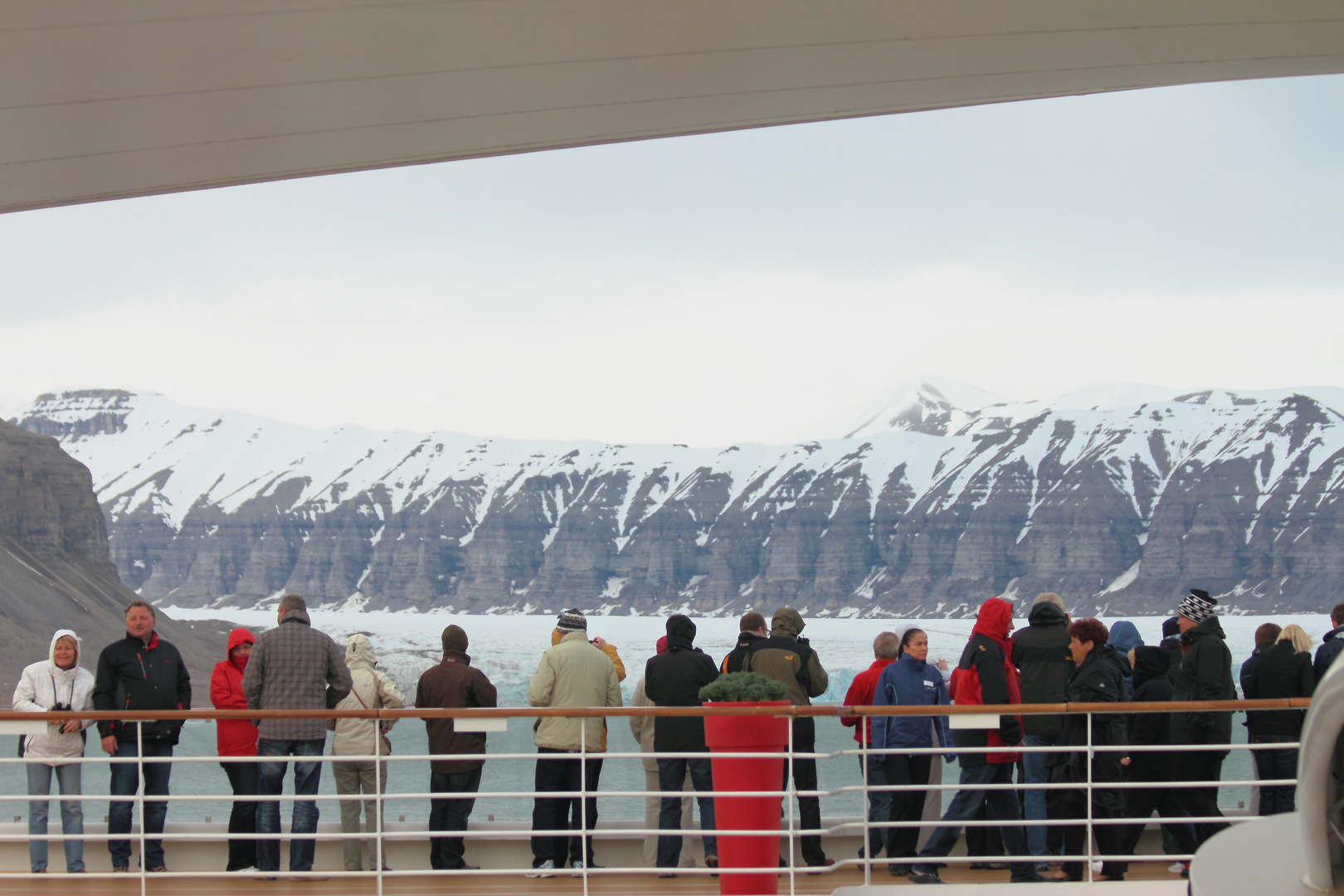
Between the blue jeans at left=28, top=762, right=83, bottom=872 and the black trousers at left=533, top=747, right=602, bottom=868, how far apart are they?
2.15 metres

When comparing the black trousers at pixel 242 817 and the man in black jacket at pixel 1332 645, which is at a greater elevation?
the man in black jacket at pixel 1332 645

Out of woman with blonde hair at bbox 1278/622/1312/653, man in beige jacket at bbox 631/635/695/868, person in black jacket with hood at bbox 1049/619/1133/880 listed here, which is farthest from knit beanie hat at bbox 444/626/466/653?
woman with blonde hair at bbox 1278/622/1312/653

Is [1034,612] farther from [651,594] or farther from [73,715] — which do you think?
[651,594]

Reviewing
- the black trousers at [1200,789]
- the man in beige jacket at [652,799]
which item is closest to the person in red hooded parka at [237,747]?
the man in beige jacket at [652,799]

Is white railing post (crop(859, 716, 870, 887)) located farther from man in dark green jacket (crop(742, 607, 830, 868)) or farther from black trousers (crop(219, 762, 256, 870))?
black trousers (crop(219, 762, 256, 870))

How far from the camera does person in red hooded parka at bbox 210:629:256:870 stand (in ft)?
17.5

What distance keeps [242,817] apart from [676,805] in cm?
203

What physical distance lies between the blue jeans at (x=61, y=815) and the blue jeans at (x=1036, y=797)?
4.42 m

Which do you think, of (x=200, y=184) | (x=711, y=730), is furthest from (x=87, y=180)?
(x=711, y=730)

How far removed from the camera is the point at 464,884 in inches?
204

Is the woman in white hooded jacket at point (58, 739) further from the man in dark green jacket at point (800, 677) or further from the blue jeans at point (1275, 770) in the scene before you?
the blue jeans at point (1275, 770)

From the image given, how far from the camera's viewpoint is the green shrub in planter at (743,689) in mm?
4535

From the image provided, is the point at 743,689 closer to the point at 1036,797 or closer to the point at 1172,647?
the point at 1036,797

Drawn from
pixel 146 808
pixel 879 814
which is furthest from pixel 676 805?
pixel 146 808
